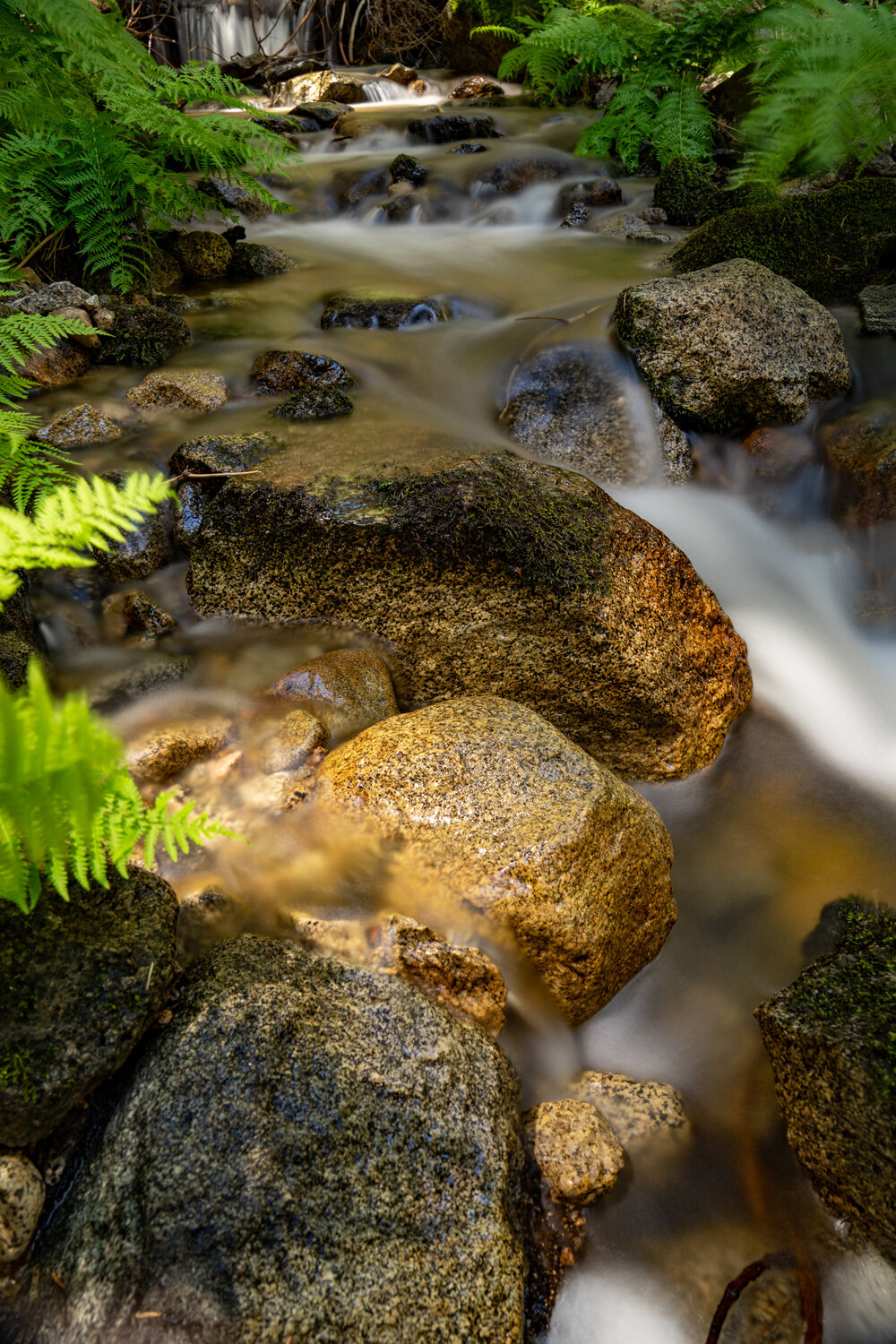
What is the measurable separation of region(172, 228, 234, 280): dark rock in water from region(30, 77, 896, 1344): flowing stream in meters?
0.42

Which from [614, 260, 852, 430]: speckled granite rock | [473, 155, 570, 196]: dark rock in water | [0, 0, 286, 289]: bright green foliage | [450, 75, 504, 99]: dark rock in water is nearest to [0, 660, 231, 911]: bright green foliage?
[614, 260, 852, 430]: speckled granite rock

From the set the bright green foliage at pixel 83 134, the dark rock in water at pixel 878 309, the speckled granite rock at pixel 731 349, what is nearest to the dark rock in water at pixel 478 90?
the bright green foliage at pixel 83 134

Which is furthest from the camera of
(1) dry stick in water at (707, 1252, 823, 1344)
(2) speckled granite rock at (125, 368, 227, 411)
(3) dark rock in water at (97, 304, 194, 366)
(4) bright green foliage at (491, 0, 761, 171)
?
(4) bright green foliage at (491, 0, 761, 171)

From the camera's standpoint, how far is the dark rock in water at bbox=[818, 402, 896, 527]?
3.97 m

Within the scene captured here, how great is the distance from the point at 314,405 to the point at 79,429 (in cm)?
131

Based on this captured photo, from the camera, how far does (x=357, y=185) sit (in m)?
8.72

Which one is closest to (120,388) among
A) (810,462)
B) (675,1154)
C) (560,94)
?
(810,462)

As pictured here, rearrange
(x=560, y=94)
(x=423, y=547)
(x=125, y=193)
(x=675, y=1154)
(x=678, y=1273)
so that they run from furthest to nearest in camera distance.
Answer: (x=560, y=94)
(x=125, y=193)
(x=423, y=547)
(x=675, y=1154)
(x=678, y=1273)

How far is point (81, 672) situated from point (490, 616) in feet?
5.92

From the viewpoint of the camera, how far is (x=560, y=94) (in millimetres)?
10867

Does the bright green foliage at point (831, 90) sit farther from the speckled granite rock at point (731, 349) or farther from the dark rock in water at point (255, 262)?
the dark rock in water at point (255, 262)

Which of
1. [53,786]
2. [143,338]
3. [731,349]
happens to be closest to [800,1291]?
[53,786]

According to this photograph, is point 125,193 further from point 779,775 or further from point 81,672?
point 779,775

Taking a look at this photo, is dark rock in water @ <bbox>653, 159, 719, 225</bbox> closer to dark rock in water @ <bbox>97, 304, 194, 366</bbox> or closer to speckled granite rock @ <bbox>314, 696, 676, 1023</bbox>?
dark rock in water @ <bbox>97, 304, 194, 366</bbox>
